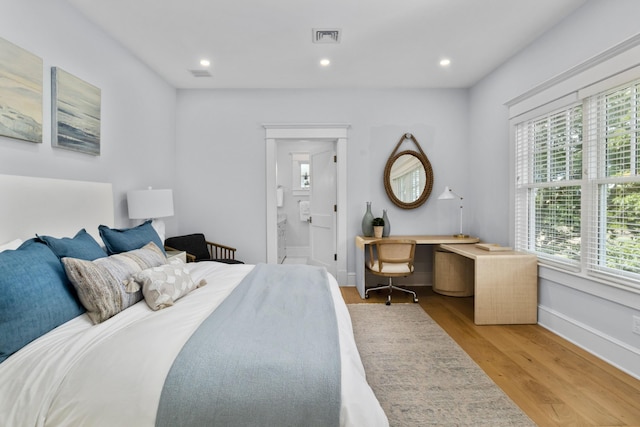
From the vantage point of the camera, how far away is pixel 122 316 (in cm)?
165

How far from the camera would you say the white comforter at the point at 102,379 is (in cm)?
114

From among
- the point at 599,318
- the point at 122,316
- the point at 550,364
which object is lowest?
the point at 550,364

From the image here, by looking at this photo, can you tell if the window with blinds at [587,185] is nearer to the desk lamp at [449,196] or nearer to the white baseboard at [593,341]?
the white baseboard at [593,341]

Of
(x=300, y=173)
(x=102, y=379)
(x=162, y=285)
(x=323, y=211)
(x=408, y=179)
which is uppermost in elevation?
(x=300, y=173)

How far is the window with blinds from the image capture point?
7.67 feet

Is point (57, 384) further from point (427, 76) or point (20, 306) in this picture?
point (427, 76)

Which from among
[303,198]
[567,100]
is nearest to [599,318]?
[567,100]

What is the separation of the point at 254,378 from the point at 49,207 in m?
2.04

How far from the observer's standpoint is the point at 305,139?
178 inches

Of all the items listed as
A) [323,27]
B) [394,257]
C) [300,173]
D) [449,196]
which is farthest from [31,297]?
[300,173]

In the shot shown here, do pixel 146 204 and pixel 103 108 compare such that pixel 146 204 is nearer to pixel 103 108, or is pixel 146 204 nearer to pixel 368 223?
pixel 103 108

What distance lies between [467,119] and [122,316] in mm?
4592

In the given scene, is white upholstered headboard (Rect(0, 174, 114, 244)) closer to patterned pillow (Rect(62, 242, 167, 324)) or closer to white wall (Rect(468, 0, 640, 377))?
patterned pillow (Rect(62, 242, 167, 324))

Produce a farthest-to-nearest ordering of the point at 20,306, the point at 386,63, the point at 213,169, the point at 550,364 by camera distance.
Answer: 1. the point at 213,169
2. the point at 386,63
3. the point at 550,364
4. the point at 20,306
